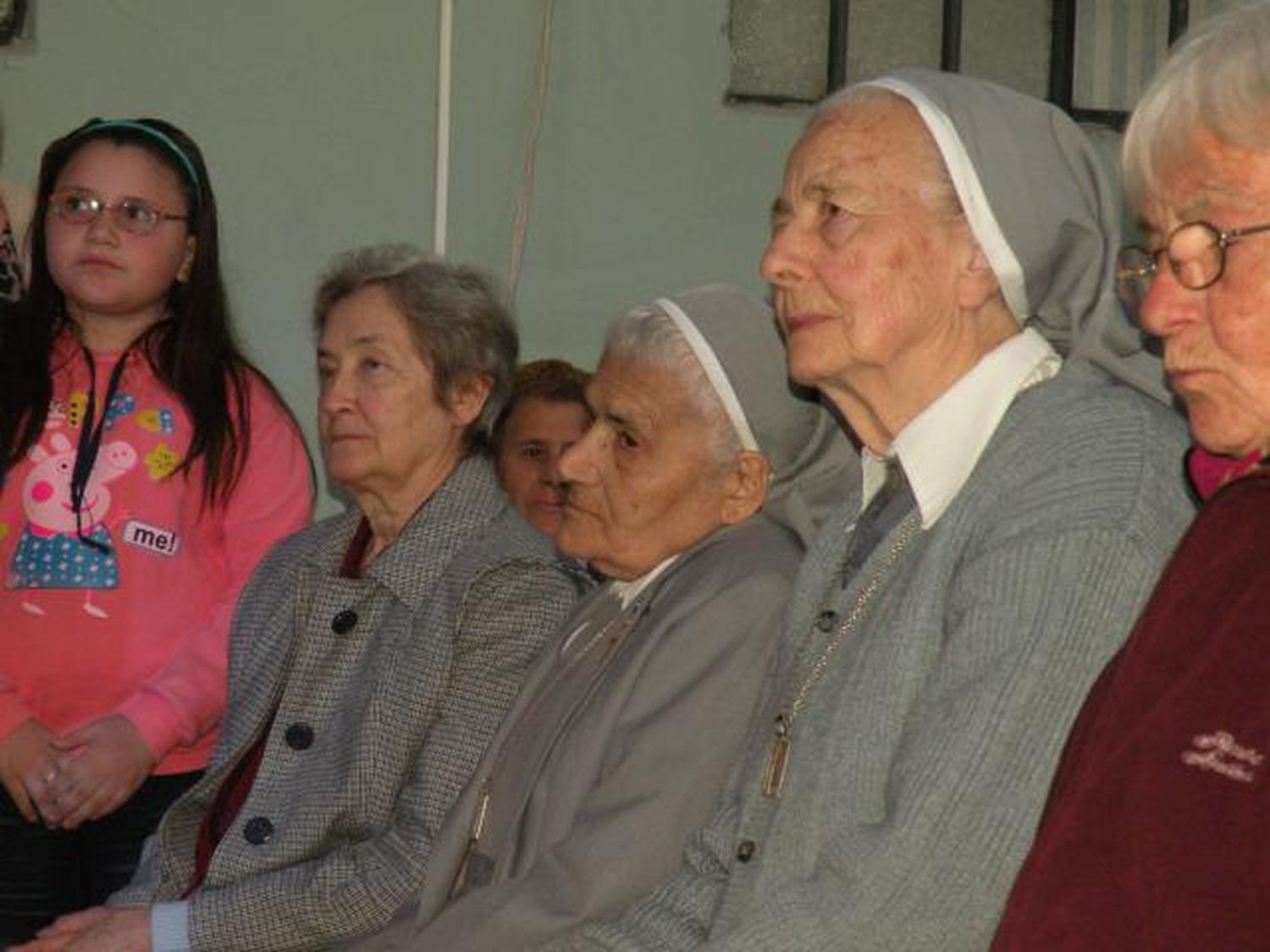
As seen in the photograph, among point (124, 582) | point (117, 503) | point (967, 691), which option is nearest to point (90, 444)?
point (117, 503)

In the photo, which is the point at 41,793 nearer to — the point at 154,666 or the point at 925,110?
the point at 154,666

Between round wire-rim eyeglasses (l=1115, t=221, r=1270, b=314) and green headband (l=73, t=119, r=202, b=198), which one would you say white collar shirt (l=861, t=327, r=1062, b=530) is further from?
green headband (l=73, t=119, r=202, b=198)

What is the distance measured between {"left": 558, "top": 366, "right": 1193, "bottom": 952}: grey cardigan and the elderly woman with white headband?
15.5 inches

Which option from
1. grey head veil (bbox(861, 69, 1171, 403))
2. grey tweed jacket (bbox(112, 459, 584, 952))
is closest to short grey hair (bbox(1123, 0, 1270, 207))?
grey head veil (bbox(861, 69, 1171, 403))

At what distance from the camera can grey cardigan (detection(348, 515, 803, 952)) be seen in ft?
11.1

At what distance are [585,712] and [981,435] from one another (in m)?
0.86

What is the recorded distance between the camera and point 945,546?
286 centimetres

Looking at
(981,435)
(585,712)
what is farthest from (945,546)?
(585,712)

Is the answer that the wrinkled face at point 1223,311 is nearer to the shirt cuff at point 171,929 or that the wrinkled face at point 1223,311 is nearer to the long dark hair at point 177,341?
the shirt cuff at point 171,929

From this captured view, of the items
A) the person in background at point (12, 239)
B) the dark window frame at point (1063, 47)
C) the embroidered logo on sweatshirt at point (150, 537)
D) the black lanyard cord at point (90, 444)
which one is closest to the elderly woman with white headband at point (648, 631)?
the embroidered logo on sweatshirt at point (150, 537)

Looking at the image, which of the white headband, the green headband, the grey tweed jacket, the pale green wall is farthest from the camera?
the pale green wall

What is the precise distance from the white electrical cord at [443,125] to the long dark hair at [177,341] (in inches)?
27.1

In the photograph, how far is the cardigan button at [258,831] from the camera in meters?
3.93

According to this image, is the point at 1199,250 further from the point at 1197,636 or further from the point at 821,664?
the point at 821,664
